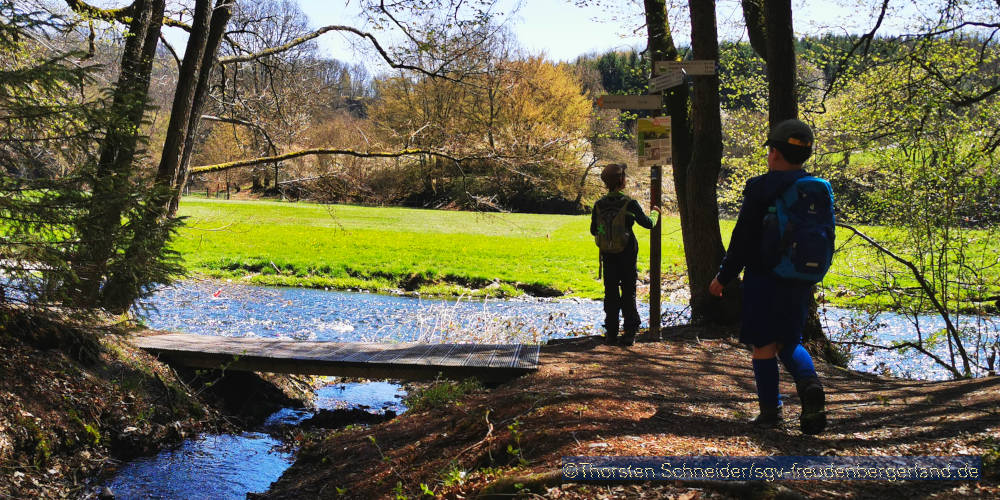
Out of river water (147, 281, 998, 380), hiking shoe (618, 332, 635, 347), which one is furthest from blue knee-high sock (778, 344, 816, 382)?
river water (147, 281, 998, 380)

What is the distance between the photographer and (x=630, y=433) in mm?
4012

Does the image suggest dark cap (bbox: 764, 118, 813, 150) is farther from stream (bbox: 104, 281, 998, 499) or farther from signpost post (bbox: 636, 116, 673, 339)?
stream (bbox: 104, 281, 998, 499)

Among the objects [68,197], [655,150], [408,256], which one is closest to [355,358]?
[68,197]

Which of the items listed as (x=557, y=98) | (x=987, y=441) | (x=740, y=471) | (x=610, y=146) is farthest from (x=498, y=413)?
(x=610, y=146)

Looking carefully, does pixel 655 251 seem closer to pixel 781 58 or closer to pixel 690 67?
pixel 690 67

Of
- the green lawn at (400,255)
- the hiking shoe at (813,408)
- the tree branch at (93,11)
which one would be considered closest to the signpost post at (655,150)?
the hiking shoe at (813,408)

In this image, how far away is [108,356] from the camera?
22.0 ft

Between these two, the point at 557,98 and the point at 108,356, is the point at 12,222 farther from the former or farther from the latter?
the point at 557,98

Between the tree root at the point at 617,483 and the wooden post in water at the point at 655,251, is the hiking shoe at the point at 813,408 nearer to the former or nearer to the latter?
the tree root at the point at 617,483

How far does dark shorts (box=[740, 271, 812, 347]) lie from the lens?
387 centimetres

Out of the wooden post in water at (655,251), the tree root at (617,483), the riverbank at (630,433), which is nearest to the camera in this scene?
the tree root at (617,483)

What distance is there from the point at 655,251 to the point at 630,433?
392cm

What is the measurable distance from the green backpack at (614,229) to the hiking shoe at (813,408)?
3.11 meters

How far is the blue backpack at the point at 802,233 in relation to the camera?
373 cm
